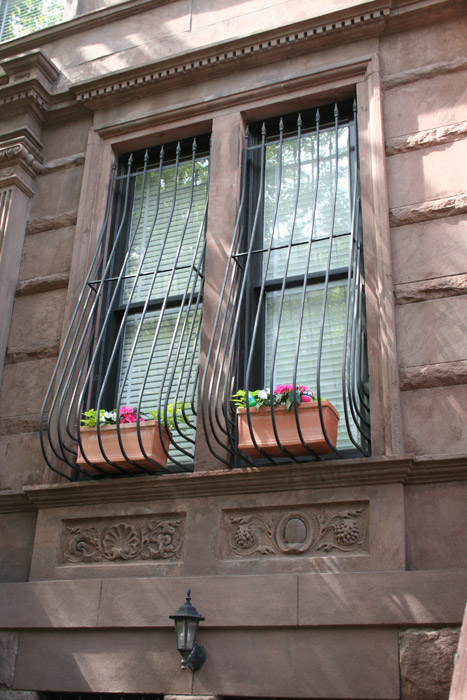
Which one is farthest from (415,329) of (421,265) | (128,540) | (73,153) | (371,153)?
(73,153)

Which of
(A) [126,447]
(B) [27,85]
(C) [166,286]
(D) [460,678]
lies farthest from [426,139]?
(D) [460,678]

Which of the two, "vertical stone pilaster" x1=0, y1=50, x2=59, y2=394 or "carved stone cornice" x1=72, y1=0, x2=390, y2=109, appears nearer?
"carved stone cornice" x1=72, y1=0, x2=390, y2=109

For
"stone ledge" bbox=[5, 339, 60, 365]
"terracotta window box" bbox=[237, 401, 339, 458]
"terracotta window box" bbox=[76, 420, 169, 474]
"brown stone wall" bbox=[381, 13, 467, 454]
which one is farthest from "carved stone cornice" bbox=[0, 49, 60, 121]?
"terracotta window box" bbox=[237, 401, 339, 458]

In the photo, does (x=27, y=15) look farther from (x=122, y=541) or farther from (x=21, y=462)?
(x=122, y=541)

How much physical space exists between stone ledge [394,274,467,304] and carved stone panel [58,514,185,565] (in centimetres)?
245

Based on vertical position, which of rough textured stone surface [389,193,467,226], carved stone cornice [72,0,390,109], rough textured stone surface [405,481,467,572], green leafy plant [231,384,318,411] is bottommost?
rough textured stone surface [405,481,467,572]

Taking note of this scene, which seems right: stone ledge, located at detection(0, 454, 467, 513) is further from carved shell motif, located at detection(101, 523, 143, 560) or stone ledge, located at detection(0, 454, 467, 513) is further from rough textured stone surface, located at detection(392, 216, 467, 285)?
rough textured stone surface, located at detection(392, 216, 467, 285)

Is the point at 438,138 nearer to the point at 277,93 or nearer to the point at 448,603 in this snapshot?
the point at 277,93

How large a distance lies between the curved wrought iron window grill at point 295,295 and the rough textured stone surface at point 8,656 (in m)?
2.17

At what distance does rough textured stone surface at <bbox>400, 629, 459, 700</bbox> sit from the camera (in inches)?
200

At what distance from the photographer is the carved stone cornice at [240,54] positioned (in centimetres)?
755

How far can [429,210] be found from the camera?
6578mm

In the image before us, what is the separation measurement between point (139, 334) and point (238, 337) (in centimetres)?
98

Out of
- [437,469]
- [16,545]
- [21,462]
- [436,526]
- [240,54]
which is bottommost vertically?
[436,526]
